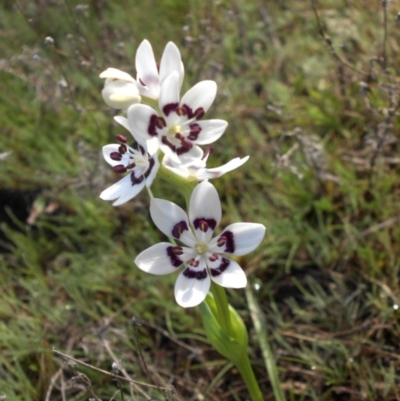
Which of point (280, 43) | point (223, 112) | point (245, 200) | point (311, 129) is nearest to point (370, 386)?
point (245, 200)

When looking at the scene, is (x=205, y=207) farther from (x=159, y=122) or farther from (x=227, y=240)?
(x=159, y=122)

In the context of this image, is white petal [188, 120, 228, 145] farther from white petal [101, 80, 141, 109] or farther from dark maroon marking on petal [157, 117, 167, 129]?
white petal [101, 80, 141, 109]

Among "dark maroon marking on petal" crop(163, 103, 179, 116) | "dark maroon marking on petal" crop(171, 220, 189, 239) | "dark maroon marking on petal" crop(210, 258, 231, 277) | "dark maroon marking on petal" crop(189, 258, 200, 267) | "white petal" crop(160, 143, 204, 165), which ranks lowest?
"dark maroon marking on petal" crop(210, 258, 231, 277)

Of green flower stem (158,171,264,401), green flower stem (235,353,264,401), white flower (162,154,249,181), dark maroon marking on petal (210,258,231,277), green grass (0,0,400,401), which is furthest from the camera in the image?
green grass (0,0,400,401)

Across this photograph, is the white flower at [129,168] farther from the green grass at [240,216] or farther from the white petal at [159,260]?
the green grass at [240,216]

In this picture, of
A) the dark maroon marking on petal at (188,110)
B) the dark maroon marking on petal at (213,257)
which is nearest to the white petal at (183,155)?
the dark maroon marking on petal at (188,110)

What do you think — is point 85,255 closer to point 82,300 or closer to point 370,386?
point 82,300

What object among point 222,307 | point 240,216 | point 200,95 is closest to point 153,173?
point 200,95

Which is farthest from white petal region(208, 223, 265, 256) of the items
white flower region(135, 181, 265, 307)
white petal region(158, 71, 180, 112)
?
white petal region(158, 71, 180, 112)
